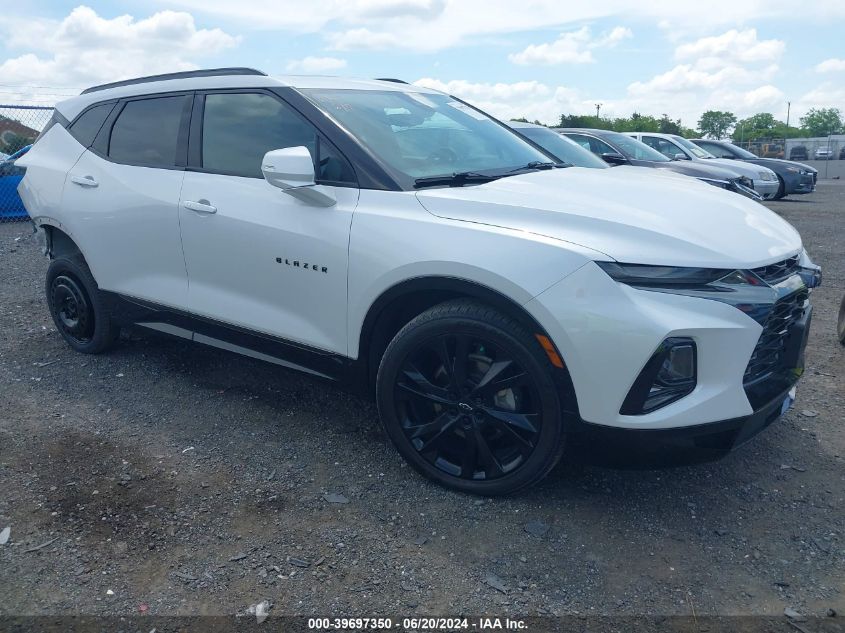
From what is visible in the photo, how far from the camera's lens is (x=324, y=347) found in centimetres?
345

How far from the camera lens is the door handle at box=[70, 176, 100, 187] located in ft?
14.8

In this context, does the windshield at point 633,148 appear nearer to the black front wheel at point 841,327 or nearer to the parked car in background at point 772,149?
the black front wheel at point 841,327

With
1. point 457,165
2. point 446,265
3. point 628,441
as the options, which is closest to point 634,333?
point 628,441

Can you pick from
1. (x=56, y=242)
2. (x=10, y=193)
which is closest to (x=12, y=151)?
(x=10, y=193)

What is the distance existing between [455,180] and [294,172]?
71 centimetres

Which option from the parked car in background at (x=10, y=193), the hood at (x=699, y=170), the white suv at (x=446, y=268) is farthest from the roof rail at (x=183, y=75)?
the hood at (x=699, y=170)

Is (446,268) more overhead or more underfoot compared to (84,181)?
more underfoot

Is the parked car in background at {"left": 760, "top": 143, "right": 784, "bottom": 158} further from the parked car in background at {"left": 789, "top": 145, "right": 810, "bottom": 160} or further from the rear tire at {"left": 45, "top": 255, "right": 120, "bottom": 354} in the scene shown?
the rear tire at {"left": 45, "top": 255, "right": 120, "bottom": 354}

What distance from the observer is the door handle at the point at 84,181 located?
4497 millimetres

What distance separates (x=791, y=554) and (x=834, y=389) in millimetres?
→ 1934

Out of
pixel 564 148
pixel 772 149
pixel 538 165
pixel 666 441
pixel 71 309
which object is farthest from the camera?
pixel 772 149

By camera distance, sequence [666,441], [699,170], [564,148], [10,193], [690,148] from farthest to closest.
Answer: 1. [690,148]
2. [699,170]
3. [10,193]
4. [564,148]
5. [666,441]

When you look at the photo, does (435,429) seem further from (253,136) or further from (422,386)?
(253,136)

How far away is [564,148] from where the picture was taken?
7590mm
